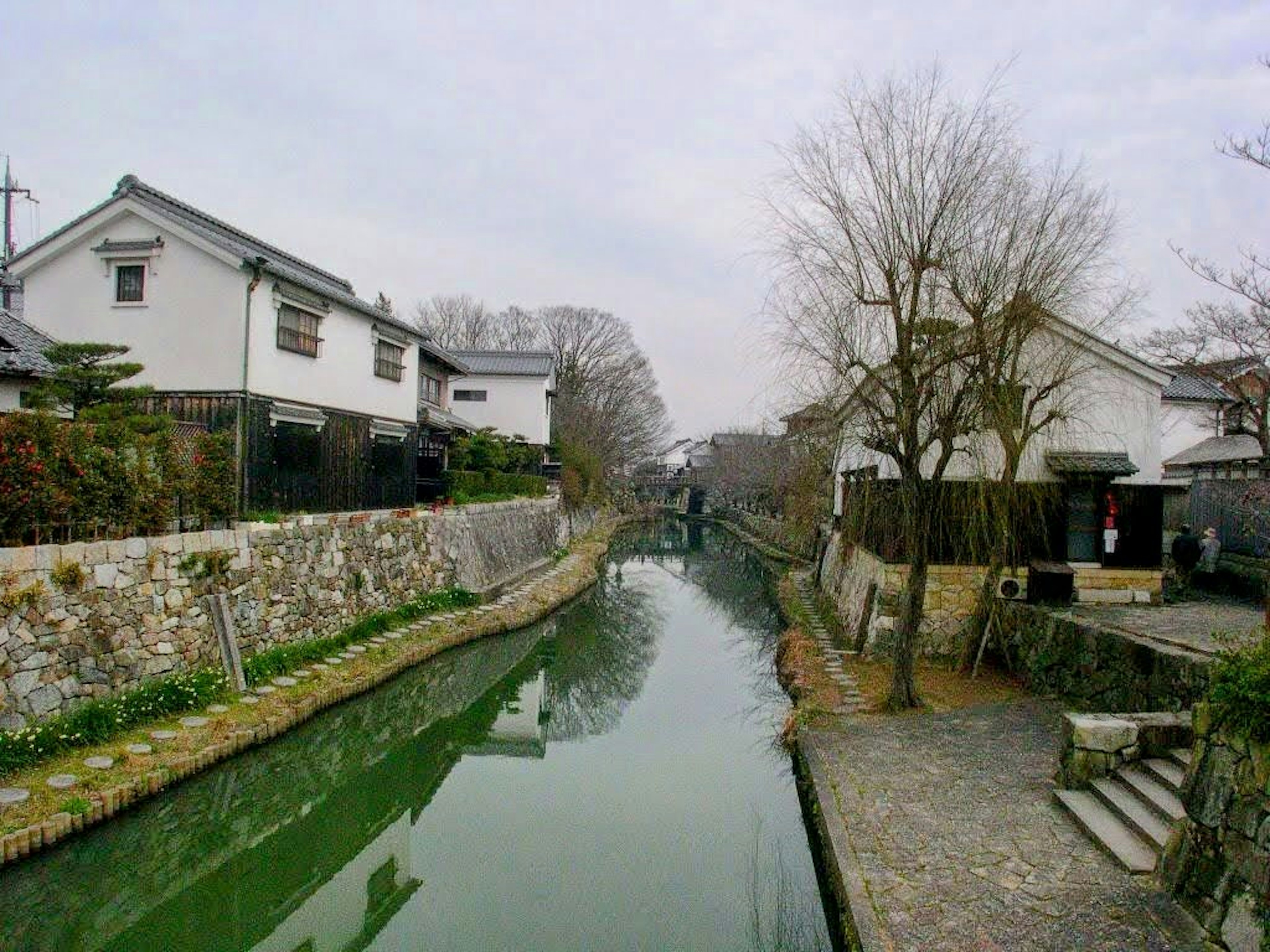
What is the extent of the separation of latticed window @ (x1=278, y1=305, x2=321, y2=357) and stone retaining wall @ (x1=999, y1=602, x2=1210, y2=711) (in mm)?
12586

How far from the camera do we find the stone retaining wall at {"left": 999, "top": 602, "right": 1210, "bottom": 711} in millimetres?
7680

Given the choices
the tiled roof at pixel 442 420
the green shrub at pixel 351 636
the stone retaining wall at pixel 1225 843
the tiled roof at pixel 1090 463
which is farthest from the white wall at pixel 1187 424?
the tiled roof at pixel 442 420

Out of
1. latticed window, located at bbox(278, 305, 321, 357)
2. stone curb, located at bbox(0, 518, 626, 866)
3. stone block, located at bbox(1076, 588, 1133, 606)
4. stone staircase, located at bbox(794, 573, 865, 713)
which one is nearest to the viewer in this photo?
stone curb, located at bbox(0, 518, 626, 866)

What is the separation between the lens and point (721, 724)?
11789 mm

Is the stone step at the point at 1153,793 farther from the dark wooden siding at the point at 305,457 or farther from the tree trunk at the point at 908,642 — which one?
the dark wooden siding at the point at 305,457

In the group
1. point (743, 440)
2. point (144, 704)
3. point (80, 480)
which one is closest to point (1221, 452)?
point (144, 704)

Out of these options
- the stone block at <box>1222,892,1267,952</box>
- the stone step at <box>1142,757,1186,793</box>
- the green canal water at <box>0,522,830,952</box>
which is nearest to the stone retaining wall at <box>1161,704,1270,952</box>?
the stone block at <box>1222,892,1267,952</box>

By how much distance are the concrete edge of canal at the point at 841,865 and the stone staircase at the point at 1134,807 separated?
184 cm

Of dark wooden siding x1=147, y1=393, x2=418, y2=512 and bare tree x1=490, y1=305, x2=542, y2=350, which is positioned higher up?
bare tree x1=490, y1=305, x2=542, y2=350

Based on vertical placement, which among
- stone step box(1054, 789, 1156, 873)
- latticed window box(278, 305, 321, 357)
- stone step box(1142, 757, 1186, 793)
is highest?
latticed window box(278, 305, 321, 357)

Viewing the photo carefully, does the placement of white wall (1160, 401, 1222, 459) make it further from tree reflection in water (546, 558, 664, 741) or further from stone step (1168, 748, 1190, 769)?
stone step (1168, 748, 1190, 769)

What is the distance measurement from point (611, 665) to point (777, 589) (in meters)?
9.34

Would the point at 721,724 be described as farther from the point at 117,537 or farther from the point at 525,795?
the point at 117,537

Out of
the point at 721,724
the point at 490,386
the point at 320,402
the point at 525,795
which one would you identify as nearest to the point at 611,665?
the point at 721,724
